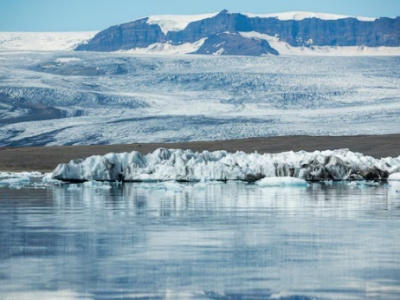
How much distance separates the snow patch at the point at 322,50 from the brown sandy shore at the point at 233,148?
92855 millimetres

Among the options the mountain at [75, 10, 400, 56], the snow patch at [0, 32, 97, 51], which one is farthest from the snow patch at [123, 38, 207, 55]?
the snow patch at [0, 32, 97, 51]

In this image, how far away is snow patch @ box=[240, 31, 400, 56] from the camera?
12556 centimetres

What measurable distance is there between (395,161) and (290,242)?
1354 centimetres

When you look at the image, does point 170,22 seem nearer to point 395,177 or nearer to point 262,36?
point 262,36

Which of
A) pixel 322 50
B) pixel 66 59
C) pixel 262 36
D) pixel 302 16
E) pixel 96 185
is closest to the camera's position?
pixel 96 185

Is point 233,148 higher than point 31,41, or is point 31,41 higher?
point 31,41

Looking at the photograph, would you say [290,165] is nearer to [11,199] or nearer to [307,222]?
[11,199]

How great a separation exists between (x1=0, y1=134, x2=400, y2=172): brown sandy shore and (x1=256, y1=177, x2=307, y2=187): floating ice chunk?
29.6ft

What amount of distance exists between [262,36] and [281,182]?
117125mm

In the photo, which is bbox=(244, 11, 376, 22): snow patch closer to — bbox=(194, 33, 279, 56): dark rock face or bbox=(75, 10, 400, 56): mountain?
bbox=(75, 10, 400, 56): mountain

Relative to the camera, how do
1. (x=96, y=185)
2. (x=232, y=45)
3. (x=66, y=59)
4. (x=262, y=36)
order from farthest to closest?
(x=262, y=36) < (x=232, y=45) < (x=66, y=59) < (x=96, y=185)

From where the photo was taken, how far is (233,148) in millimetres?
31234

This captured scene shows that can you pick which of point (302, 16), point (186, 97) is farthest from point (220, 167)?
point (302, 16)

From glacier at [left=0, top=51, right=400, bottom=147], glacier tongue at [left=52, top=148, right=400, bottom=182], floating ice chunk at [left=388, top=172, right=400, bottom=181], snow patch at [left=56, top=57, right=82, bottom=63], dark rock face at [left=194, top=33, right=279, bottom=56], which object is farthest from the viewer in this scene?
dark rock face at [left=194, top=33, right=279, bottom=56]
